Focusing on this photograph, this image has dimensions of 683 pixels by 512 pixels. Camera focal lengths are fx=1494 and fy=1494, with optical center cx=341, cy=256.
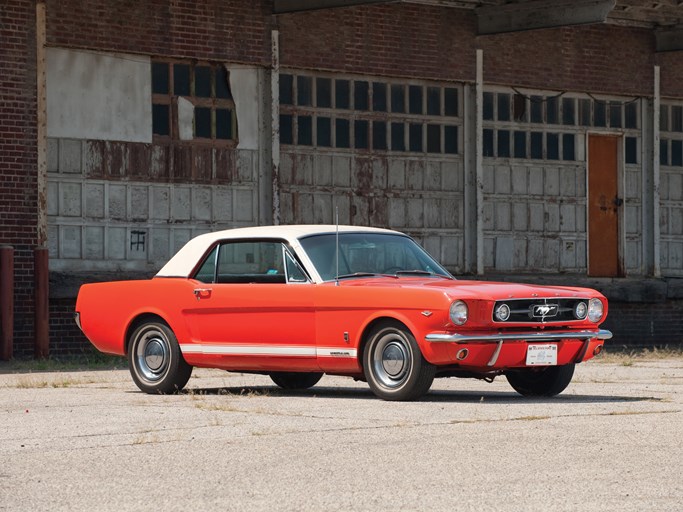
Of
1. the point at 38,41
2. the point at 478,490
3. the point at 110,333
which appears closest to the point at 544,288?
the point at 110,333

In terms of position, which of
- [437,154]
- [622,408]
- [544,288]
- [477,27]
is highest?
[477,27]

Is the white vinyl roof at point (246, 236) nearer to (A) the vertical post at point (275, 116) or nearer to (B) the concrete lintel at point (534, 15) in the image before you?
(A) the vertical post at point (275, 116)

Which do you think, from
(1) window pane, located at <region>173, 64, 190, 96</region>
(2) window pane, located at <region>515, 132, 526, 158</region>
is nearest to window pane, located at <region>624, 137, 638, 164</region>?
(2) window pane, located at <region>515, 132, 526, 158</region>

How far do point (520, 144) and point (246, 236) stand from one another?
1155 centimetres

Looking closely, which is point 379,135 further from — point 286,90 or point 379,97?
point 286,90

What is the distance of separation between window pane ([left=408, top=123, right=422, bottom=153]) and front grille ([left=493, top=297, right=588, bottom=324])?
1079cm

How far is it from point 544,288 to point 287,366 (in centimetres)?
209

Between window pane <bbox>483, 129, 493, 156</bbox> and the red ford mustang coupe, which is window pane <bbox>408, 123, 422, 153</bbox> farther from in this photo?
the red ford mustang coupe

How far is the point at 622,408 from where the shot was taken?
10570 millimetres

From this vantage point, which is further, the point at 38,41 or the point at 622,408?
the point at 38,41

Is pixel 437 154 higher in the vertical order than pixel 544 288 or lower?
higher

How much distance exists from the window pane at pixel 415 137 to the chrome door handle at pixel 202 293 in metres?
10.4

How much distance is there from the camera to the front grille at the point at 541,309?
11.1 metres

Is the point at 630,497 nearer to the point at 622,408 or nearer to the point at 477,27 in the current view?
the point at 622,408
